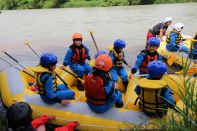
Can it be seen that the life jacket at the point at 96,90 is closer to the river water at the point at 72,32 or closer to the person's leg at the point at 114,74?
the person's leg at the point at 114,74

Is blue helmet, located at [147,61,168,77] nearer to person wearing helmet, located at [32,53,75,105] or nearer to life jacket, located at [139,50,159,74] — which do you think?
person wearing helmet, located at [32,53,75,105]

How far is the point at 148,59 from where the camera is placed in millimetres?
5129

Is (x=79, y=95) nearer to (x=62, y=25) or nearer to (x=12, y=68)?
(x=12, y=68)

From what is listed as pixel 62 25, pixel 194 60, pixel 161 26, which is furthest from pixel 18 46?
pixel 194 60

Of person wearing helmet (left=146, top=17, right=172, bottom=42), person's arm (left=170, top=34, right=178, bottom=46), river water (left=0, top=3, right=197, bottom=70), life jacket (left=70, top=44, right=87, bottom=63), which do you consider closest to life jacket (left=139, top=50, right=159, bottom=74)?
life jacket (left=70, top=44, right=87, bottom=63)

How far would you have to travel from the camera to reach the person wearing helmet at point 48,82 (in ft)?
13.8

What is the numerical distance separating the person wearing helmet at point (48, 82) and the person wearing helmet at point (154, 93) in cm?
106

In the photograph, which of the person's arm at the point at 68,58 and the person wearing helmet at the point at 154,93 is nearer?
the person wearing helmet at the point at 154,93

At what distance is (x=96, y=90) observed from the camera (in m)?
3.81

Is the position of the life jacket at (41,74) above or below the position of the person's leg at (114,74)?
above

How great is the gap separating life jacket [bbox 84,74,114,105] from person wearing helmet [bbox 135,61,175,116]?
1.38ft

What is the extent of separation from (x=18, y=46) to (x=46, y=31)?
3379mm

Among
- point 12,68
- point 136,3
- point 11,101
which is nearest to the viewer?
point 11,101

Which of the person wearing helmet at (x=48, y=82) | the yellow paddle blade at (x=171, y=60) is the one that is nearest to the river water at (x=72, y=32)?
the yellow paddle blade at (x=171, y=60)
